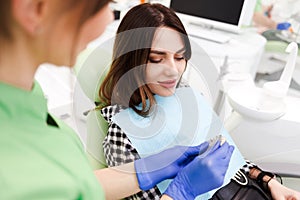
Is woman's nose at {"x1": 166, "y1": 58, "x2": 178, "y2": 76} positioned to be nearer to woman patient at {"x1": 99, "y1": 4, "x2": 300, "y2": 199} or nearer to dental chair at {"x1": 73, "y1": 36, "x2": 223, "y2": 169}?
woman patient at {"x1": 99, "y1": 4, "x2": 300, "y2": 199}

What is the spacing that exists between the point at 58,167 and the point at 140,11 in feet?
2.49

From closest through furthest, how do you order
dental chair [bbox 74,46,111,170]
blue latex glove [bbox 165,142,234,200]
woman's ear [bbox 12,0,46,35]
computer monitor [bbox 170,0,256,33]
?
woman's ear [bbox 12,0,46,35] → blue latex glove [bbox 165,142,234,200] → dental chair [bbox 74,46,111,170] → computer monitor [bbox 170,0,256,33]

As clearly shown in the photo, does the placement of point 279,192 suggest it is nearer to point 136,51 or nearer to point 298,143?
point 298,143

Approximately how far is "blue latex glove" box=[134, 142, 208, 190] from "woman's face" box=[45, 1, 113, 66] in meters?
0.61

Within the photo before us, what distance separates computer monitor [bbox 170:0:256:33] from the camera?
2125 mm

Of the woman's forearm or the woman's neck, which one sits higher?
the woman's neck

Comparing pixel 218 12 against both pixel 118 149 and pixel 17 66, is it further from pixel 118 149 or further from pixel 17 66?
pixel 17 66

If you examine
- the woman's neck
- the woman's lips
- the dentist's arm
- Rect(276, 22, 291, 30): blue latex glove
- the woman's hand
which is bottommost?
the woman's hand

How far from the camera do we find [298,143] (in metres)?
1.30

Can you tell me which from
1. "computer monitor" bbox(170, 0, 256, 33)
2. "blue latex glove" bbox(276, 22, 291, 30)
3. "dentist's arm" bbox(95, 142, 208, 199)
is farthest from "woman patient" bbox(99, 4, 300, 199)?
"blue latex glove" bbox(276, 22, 291, 30)

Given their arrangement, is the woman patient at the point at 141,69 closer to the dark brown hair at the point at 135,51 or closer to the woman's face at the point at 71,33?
the dark brown hair at the point at 135,51

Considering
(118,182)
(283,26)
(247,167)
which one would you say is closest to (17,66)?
(118,182)

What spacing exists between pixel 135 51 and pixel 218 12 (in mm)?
1367

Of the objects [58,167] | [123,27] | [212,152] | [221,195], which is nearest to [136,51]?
[123,27]
